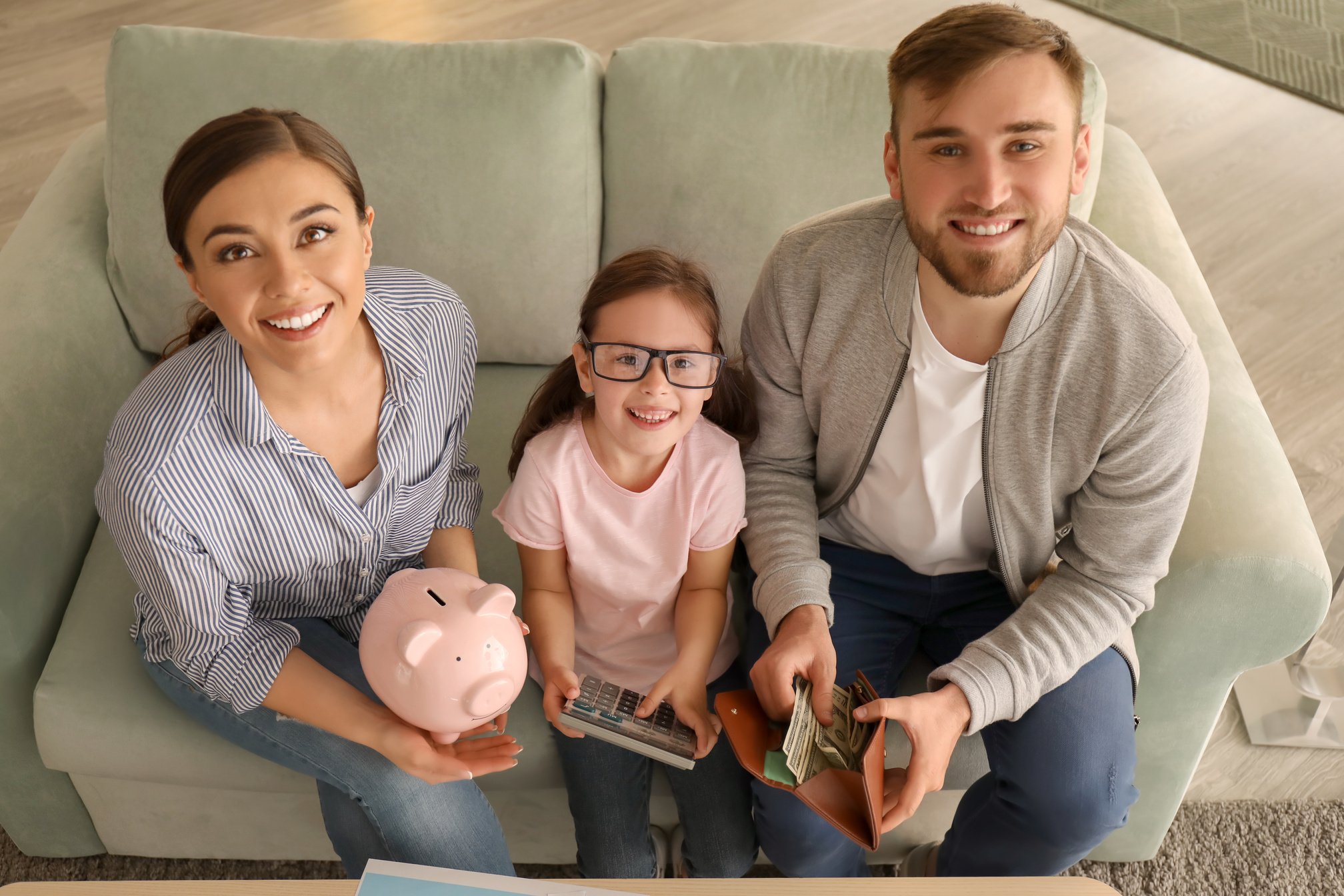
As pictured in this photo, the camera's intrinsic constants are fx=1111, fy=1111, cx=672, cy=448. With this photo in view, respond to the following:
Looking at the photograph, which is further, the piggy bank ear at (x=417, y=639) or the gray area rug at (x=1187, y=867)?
the gray area rug at (x=1187, y=867)

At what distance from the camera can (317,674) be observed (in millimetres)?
1323

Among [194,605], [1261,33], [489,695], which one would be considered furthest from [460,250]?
[1261,33]

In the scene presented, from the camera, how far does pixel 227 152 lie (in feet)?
3.77

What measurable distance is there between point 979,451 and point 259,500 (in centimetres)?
87

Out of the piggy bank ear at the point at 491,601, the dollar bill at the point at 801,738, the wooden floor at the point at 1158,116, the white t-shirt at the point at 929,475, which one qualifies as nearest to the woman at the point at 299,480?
the piggy bank ear at the point at 491,601

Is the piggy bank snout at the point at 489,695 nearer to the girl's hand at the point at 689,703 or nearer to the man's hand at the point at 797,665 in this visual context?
the girl's hand at the point at 689,703

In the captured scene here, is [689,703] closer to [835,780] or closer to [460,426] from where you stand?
[835,780]

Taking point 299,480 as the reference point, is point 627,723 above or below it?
below

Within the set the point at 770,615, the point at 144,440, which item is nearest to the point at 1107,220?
the point at 770,615

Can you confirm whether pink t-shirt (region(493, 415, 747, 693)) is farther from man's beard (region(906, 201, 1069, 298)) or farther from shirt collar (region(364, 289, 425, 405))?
man's beard (region(906, 201, 1069, 298))

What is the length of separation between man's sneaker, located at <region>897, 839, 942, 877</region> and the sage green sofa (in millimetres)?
20

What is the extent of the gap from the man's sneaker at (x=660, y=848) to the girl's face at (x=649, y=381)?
1.88 ft

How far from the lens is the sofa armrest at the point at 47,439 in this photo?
4.76 ft

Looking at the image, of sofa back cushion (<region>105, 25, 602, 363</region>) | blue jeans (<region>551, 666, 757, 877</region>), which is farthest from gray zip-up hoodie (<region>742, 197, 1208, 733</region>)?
sofa back cushion (<region>105, 25, 602, 363</region>)
